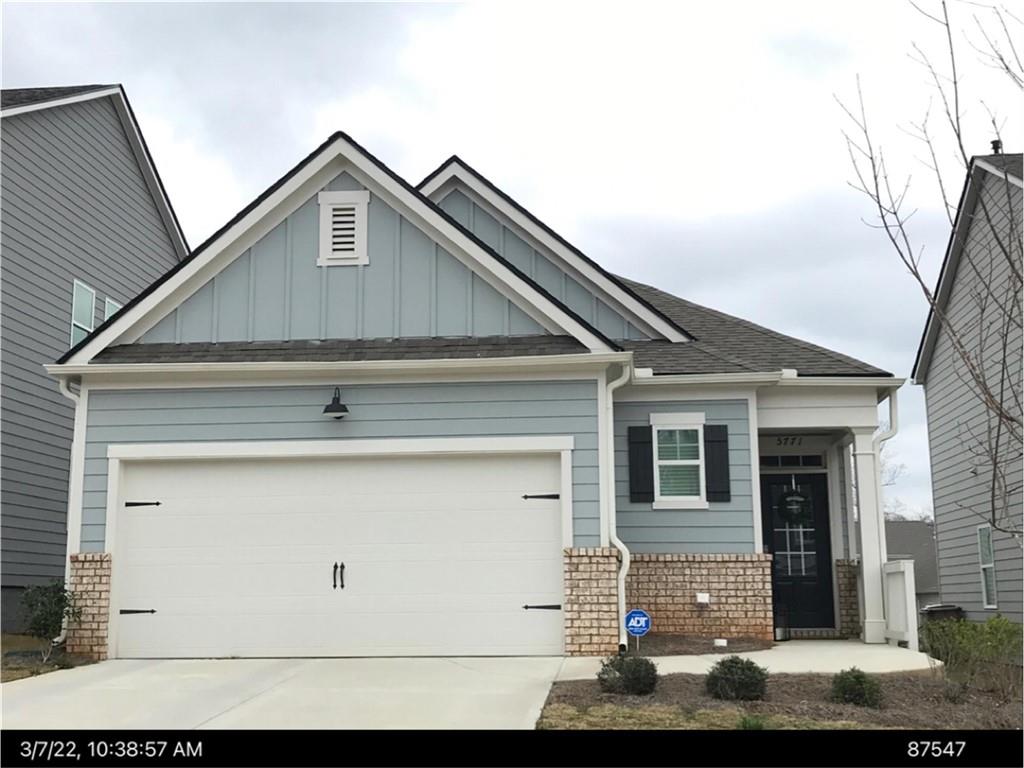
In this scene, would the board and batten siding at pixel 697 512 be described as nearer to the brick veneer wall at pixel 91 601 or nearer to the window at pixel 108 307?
the brick veneer wall at pixel 91 601

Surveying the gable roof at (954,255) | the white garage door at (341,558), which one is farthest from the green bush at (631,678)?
the gable roof at (954,255)

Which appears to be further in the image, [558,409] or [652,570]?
[652,570]

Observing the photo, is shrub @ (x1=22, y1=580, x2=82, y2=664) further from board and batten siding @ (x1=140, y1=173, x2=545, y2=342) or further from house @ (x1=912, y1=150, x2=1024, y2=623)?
house @ (x1=912, y1=150, x2=1024, y2=623)

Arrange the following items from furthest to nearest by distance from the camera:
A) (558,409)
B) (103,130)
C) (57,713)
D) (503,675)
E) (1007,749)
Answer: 1. (103,130)
2. (558,409)
3. (503,675)
4. (57,713)
5. (1007,749)

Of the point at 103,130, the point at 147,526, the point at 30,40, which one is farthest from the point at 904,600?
the point at 103,130

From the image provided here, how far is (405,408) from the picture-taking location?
1174 centimetres

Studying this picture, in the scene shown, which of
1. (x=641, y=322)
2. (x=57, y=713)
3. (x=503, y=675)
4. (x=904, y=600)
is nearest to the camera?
(x=57, y=713)

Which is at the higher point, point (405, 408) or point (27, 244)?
point (27, 244)

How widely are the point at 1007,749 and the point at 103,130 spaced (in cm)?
1613

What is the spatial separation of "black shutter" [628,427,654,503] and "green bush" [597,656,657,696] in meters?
4.60

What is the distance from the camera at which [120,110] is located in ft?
60.9

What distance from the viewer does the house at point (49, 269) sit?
14984 mm

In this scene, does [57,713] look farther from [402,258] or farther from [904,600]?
[904,600]

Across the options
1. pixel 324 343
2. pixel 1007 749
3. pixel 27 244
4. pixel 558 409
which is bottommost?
pixel 1007 749
